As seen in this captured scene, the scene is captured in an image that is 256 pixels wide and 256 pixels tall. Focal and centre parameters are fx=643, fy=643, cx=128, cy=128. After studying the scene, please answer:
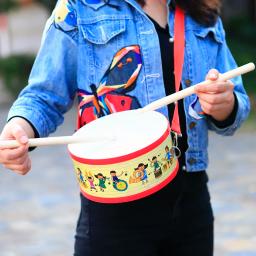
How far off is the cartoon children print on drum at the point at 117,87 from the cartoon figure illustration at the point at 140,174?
0.26m

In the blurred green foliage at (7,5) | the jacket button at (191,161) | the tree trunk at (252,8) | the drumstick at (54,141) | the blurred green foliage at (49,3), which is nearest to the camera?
the drumstick at (54,141)

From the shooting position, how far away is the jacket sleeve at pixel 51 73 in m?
1.83

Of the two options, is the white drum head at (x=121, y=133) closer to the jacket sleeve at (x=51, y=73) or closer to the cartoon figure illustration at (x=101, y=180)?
the cartoon figure illustration at (x=101, y=180)

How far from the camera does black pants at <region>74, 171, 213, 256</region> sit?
1.84 meters

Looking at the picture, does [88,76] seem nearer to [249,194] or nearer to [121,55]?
[121,55]

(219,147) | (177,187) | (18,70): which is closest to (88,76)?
(177,187)

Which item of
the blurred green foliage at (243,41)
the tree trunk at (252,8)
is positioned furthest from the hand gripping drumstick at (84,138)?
the tree trunk at (252,8)

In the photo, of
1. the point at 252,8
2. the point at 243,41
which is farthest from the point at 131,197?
the point at 252,8

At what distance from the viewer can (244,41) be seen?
471 inches

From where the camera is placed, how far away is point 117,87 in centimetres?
184

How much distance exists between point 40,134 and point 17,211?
3151 mm

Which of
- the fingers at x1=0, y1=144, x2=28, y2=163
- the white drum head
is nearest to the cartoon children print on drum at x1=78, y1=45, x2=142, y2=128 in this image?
the white drum head

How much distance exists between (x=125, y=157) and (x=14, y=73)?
30.2ft

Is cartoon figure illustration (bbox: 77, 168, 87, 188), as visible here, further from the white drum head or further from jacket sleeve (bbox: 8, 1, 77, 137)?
jacket sleeve (bbox: 8, 1, 77, 137)
